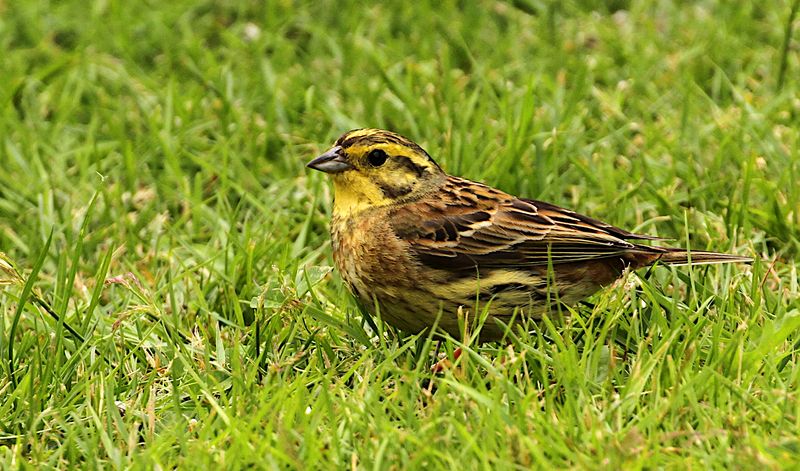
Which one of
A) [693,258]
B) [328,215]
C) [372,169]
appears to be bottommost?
[328,215]

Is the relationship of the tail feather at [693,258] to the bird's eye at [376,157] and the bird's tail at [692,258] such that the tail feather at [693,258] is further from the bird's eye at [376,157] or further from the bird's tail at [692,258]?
the bird's eye at [376,157]

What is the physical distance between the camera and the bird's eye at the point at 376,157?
4.93 meters

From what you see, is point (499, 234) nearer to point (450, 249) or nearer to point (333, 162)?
point (450, 249)

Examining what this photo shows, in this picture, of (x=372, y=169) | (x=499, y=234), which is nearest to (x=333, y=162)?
(x=372, y=169)

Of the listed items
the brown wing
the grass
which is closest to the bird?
the brown wing

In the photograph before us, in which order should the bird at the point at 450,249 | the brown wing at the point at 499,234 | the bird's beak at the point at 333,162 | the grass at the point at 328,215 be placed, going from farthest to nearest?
1. the bird's beak at the point at 333,162
2. the brown wing at the point at 499,234
3. the bird at the point at 450,249
4. the grass at the point at 328,215

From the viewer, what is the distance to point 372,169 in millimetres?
4957

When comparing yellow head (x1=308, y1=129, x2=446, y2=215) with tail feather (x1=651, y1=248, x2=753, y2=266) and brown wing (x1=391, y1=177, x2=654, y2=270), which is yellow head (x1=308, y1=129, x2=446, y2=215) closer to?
brown wing (x1=391, y1=177, x2=654, y2=270)

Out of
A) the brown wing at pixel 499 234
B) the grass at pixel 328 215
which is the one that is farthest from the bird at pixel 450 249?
the grass at pixel 328 215

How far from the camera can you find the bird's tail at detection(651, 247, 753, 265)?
15.5 feet

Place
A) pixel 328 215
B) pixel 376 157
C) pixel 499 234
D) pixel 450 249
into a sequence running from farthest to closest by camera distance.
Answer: pixel 328 215
pixel 376 157
pixel 499 234
pixel 450 249

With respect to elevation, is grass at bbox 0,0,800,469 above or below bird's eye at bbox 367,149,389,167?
below

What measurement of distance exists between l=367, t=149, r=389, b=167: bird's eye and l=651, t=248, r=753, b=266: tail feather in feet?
3.58

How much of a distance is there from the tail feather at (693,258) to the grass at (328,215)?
0.10 metres
